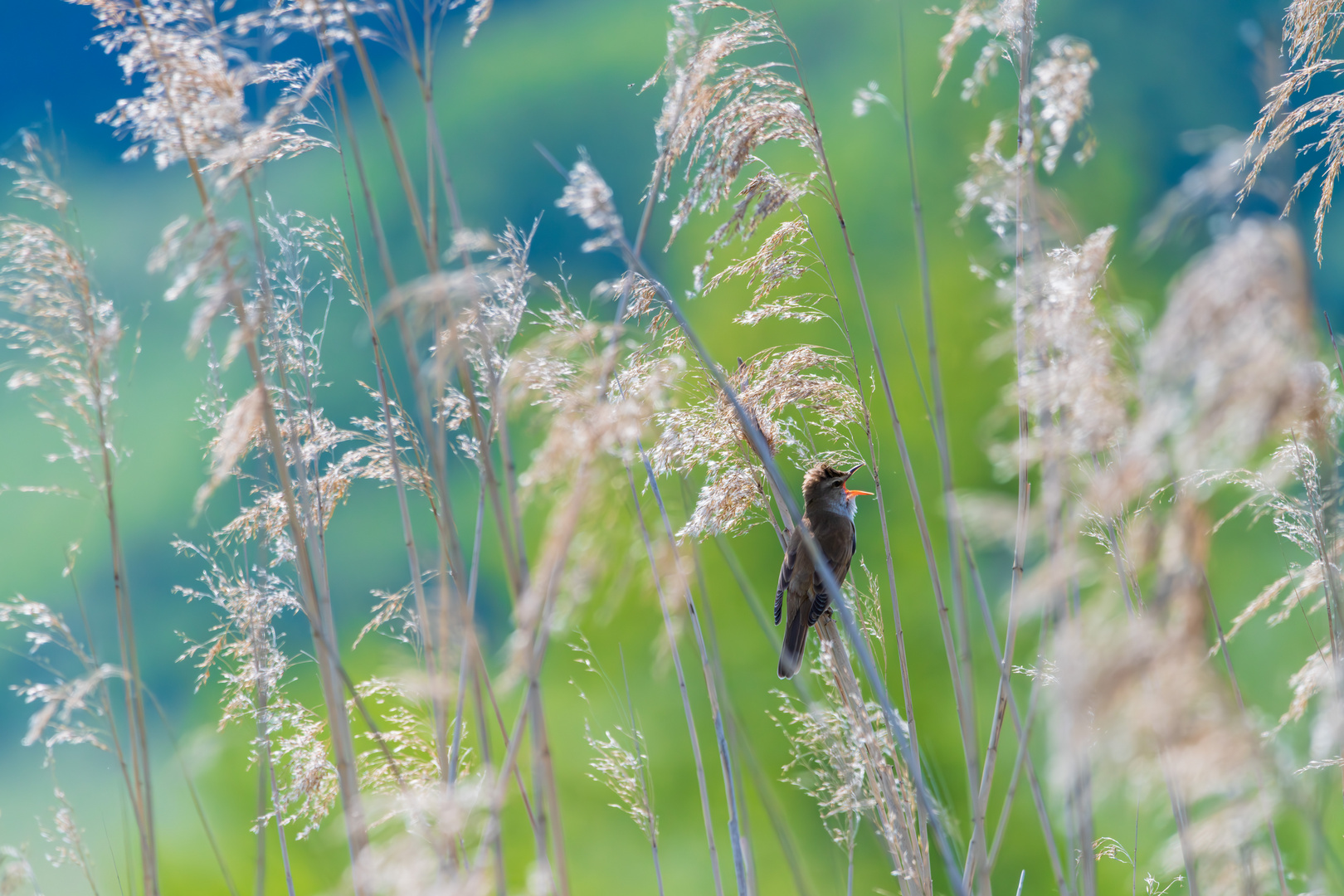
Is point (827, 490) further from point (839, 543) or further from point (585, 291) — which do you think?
point (585, 291)

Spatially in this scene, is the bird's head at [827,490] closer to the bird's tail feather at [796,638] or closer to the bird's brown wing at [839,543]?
the bird's brown wing at [839,543]

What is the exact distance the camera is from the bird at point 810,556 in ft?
8.46

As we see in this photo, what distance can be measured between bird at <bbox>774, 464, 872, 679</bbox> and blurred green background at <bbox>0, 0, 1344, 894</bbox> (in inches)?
75.7

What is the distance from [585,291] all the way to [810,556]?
8.87ft

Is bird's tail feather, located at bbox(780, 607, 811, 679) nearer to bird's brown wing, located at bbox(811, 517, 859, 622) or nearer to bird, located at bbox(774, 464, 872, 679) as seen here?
bird, located at bbox(774, 464, 872, 679)

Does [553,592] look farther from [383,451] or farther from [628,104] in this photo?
[628,104]

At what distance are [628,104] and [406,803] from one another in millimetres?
5576

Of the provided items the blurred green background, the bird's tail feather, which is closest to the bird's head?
the bird's tail feather

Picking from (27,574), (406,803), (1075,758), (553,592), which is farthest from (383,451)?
(27,574)

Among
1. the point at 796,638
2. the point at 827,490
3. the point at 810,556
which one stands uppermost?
the point at 827,490

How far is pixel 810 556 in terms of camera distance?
2535mm

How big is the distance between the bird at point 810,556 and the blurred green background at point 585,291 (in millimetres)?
1923

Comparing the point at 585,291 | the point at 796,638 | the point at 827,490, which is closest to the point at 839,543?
the point at 827,490

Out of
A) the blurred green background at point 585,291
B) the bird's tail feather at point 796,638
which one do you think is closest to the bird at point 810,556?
the bird's tail feather at point 796,638
